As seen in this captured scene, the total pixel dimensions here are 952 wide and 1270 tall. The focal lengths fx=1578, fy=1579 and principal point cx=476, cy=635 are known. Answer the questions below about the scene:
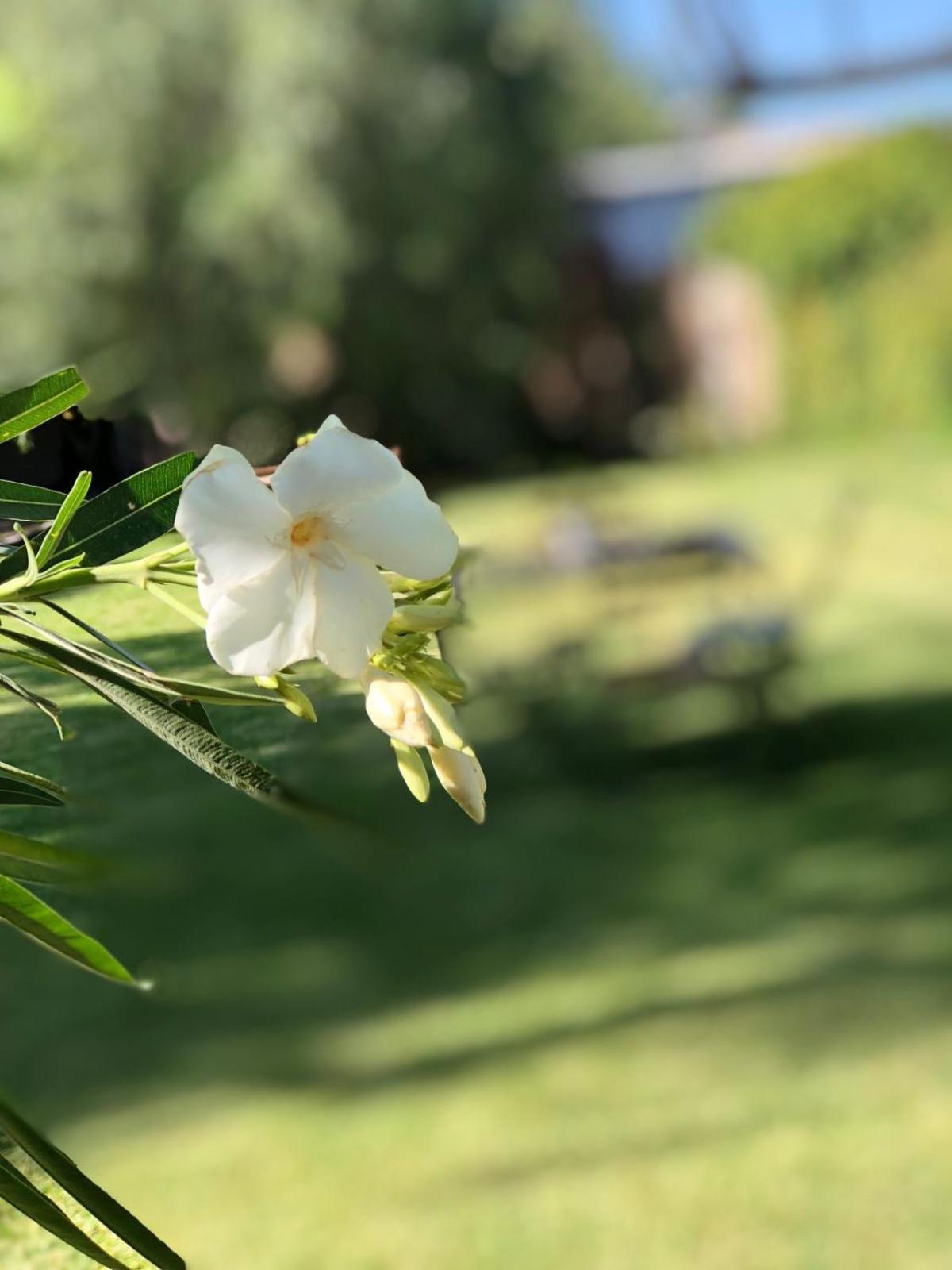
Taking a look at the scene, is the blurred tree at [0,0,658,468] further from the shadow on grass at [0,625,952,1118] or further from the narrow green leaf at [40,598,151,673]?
the narrow green leaf at [40,598,151,673]

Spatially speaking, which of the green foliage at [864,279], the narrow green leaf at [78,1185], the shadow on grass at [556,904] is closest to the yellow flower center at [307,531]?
the narrow green leaf at [78,1185]

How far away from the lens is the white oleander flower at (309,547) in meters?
0.29

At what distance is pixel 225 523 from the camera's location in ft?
0.96

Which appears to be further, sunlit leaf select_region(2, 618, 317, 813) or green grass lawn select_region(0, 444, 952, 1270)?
green grass lawn select_region(0, 444, 952, 1270)

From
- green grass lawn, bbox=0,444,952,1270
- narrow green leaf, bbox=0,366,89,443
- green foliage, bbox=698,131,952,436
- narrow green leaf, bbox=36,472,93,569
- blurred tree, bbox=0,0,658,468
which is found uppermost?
green foliage, bbox=698,131,952,436

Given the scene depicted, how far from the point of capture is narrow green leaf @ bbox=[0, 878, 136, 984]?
31 cm

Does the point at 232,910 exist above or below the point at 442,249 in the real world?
below

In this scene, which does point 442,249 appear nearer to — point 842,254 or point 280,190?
point 280,190

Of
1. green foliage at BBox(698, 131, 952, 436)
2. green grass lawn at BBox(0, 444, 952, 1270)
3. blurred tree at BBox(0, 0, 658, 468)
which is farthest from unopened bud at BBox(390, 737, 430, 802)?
green foliage at BBox(698, 131, 952, 436)

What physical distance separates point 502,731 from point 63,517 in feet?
14.6

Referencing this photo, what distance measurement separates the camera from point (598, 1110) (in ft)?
9.70

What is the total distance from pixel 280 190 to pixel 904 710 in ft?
19.3

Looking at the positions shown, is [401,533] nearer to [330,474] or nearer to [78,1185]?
[330,474]

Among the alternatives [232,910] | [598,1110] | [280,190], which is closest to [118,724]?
[598,1110]
